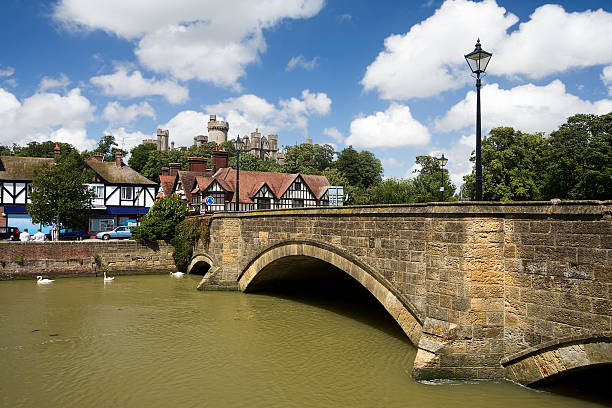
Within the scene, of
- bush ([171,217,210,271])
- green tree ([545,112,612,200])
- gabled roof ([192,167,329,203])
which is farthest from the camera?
gabled roof ([192,167,329,203])

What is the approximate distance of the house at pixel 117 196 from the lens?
3869 centimetres

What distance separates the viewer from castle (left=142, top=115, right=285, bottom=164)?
370ft

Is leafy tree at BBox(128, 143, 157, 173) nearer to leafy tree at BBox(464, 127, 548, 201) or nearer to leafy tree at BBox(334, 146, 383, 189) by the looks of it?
leafy tree at BBox(334, 146, 383, 189)

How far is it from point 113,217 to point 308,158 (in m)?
37.5

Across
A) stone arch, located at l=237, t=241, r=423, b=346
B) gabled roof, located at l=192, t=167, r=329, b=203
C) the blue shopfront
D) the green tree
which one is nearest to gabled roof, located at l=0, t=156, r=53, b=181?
the blue shopfront

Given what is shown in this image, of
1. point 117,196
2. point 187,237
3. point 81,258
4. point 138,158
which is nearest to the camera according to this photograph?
point 81,258

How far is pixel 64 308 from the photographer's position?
52.5 ft

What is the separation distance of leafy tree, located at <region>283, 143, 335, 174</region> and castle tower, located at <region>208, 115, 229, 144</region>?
143ft

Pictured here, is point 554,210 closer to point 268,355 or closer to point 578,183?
point 268,355

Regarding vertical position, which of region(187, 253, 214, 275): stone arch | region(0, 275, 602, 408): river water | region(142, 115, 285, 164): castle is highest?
region(142, 115, 285, 164): castle

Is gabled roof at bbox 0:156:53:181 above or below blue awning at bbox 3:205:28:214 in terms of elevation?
above

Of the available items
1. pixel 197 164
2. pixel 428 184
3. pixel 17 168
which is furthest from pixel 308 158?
pixel 17 168

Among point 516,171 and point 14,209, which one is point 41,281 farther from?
point 516,171

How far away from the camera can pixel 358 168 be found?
6581cm
